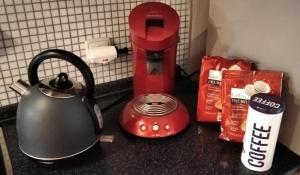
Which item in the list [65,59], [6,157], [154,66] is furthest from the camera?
[154,66]

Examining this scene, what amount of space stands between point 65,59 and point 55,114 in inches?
4.6

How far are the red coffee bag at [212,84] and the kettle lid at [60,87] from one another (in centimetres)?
34

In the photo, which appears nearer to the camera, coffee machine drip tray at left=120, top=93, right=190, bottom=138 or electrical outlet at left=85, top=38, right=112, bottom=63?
coffee machine drip tray at left=120, top=93, right=190, bottom=138

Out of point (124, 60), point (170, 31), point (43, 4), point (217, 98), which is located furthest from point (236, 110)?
point (43, 4)

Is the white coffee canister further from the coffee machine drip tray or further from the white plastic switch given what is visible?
the white plastic switch

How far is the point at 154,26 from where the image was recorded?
0.80 metres

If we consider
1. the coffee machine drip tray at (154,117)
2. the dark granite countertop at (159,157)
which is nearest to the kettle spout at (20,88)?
the dark granite countertop at (159,157)

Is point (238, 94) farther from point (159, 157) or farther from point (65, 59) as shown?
point (65, 59)

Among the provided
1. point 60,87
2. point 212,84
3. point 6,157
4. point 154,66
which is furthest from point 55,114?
point 212,84

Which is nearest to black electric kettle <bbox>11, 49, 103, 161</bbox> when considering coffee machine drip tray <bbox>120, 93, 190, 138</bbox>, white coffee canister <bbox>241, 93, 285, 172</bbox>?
coffee machine drip tray <bbox>120, 93, 190, 138</bbox>

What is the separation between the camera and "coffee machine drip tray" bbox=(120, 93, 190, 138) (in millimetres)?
781

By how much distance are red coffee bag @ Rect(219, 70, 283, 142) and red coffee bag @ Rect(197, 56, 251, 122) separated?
46 millimetres

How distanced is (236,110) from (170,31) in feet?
0.85

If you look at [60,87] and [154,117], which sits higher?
[60,87]
